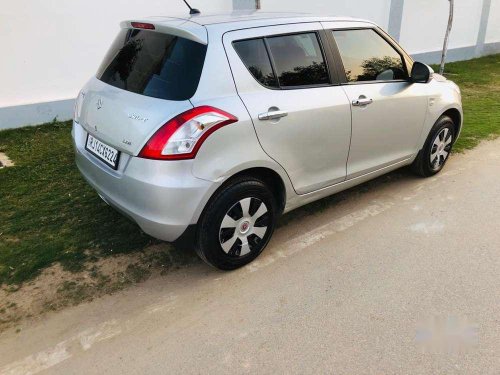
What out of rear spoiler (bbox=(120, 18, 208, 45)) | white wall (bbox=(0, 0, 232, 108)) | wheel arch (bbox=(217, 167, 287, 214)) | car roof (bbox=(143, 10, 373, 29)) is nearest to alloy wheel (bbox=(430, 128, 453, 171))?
car roof (bbox=(143, 10, 373, 29))

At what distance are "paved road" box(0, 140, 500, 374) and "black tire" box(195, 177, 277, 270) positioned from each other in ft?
0.46

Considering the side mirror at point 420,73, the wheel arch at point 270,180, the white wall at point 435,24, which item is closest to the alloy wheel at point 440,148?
the side mirror at point 420,73

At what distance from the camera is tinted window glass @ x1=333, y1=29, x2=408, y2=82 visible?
3.64 m

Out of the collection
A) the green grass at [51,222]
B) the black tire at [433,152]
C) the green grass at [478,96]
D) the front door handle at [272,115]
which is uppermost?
the front door handle at [272,115]

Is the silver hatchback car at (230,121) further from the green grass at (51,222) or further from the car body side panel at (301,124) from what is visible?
the green grass at (51,222)

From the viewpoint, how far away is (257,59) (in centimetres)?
310

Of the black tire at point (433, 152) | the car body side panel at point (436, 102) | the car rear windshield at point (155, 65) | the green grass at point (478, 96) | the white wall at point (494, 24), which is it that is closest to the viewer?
the car rear windshield at point (155, 65)

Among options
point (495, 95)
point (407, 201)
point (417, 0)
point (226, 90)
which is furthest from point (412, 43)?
point (226, 90)

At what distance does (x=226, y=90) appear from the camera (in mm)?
2904

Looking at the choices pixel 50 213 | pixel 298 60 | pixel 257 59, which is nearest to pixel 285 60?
pixel 298 60

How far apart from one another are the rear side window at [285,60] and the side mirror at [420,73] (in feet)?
3.40

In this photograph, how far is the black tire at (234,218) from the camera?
9.62 feet

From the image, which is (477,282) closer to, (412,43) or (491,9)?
(412,43)

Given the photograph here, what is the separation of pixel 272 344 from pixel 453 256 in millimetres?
1706
